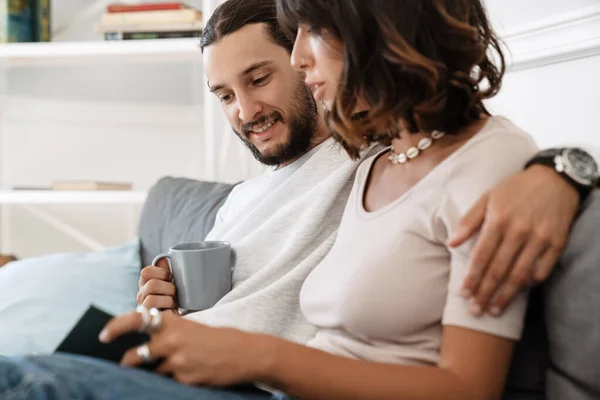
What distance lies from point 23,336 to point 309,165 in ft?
2.61

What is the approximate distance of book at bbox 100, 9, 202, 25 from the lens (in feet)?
6.73

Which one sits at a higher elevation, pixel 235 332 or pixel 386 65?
pixel 386 65

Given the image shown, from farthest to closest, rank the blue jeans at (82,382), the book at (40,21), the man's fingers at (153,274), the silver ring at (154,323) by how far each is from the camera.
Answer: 1. the book at (40,21)
2. the man's fingers at (153,274)
3. the silver ring at (154,323)
4. the blue jeans at (82,382)

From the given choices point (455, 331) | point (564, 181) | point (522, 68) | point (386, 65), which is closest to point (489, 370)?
point (455, 331)

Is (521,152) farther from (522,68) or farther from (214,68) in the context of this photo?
(214,68)

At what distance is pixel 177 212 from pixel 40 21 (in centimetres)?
107

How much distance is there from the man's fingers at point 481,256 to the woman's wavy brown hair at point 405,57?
18 cm

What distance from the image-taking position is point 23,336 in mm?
1484

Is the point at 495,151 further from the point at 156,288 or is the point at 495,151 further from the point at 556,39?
the point at 156,288

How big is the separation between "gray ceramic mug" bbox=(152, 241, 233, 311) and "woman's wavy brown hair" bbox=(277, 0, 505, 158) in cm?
37

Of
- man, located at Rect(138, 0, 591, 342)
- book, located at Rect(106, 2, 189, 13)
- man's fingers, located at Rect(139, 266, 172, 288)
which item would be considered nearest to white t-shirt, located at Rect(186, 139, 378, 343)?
man, located at Rect(138, 0, 591, 342)

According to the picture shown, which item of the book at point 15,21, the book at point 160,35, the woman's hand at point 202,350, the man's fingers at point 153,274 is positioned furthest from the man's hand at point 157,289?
the book at point 15,21

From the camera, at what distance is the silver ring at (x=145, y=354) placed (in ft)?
2.31

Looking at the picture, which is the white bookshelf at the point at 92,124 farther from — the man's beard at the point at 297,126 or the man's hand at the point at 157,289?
the man's hand at the point at 157,289
